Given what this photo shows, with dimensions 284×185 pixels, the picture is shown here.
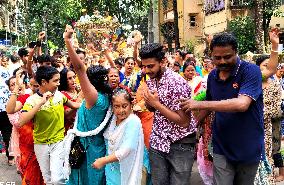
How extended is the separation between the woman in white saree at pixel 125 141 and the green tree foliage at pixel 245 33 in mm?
19183

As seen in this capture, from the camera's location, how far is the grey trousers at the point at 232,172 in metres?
3.63

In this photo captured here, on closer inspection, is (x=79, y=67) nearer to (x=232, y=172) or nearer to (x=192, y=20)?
(x=232, y=172)

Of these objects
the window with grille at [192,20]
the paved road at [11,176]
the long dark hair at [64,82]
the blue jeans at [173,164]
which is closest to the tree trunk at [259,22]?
the paved road at [11,176]

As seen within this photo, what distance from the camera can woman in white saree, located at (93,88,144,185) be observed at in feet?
13.2

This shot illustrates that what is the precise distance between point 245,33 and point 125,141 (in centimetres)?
2054

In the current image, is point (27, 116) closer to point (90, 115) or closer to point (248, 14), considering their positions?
point (90, 115)

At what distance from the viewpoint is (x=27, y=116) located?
4.65 m

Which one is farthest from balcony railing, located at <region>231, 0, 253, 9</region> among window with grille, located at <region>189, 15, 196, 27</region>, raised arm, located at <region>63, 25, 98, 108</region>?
raised arm, located at <region>63, 25, 98, 108</region>

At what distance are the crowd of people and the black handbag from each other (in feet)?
0.04

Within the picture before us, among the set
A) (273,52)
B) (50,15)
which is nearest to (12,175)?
(273,52)

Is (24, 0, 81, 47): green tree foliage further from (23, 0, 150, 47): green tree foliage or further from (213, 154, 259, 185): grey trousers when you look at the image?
(213, 154, 259, 185): grey trousers

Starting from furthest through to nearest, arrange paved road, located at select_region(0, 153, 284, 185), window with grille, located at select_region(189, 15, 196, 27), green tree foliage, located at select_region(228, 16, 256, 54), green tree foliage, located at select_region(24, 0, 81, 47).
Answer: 1. window with grille, located at select_region(189, 15, 196, 27)
2. green tree foliage, located at select_region(24, 0, 81, 47)
3. green tree foliage, located at select_region(228, 16, 256, 54)
4. paved road, located at select_region(0, 153, 284, 185)

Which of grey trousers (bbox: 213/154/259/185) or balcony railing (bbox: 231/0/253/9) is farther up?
balcony railing (bbox: 231/0/253/9)

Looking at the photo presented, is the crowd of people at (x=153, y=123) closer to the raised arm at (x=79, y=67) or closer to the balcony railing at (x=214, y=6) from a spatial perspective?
the raised arm at (x=79, y=67)
